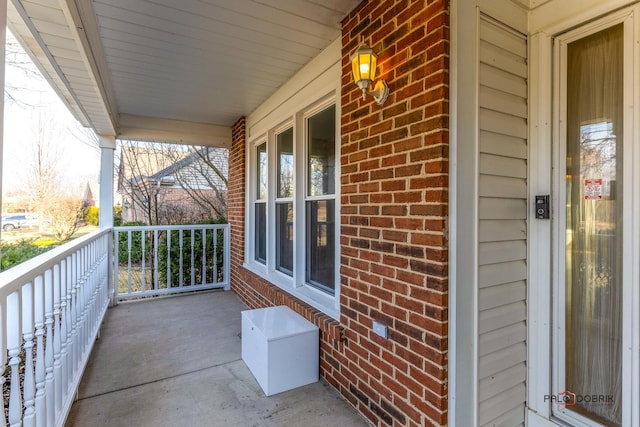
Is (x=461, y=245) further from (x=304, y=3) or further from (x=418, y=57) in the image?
(x=304, y=3)

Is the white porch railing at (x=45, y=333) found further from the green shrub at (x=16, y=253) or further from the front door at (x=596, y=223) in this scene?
the front door at (x=596, y=223)

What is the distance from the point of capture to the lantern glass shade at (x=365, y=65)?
185 cm

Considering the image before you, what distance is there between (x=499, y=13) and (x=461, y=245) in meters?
1.25

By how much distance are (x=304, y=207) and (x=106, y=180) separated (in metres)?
3.09

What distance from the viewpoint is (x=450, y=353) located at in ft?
5.14

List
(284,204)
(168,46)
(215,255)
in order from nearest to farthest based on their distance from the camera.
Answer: (168,46) → (284,204) → (215,255)

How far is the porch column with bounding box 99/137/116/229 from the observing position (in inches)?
175

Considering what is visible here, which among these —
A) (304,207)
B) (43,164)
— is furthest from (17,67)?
(304,207)

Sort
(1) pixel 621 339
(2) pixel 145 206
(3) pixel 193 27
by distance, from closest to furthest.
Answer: (1) pixel 621 339 → (3) pixel 193 27 → (2) pixel 145 206

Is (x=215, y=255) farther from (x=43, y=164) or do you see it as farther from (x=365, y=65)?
(x=365, y=65)

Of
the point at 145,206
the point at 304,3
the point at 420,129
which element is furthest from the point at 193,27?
the point at 145,206

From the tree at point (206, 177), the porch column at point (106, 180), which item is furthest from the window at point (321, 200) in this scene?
the tree at point (206, 177)

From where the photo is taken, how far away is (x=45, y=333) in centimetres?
181

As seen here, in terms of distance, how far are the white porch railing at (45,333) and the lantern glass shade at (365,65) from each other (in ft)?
6.22
